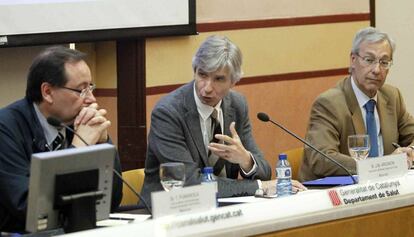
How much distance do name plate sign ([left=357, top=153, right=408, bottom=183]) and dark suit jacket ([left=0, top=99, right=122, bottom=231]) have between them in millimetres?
938

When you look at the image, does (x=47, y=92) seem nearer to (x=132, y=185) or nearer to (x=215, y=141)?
(x=132, y=185)

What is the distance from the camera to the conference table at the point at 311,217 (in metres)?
2.95

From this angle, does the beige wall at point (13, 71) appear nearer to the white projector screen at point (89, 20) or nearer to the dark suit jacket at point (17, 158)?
the white projector screen at point (89, 20)

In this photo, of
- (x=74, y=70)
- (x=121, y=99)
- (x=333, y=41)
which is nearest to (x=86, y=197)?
(x=74, y=70)

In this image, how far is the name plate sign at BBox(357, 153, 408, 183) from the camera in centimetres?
357

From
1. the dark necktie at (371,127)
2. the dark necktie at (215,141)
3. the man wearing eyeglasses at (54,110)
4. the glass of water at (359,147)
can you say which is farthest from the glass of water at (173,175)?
the dark necktie at (371,127)

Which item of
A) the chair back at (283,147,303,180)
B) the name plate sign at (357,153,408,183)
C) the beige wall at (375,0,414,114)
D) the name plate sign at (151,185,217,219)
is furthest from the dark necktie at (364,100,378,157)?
the beige wall at (375,0,414,114)

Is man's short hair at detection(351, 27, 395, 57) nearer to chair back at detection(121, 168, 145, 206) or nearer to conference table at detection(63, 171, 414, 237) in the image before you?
conference table at detection(63, 171, 414, 237)

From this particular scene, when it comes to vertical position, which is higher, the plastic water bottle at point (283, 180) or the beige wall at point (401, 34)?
the beige wall at point (401, 34)

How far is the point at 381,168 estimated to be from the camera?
143 inches

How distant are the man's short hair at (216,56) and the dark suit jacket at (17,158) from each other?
2.19 feet

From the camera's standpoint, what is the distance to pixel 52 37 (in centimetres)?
496

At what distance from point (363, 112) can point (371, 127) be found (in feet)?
0.28

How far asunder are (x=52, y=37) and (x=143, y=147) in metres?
0.88
